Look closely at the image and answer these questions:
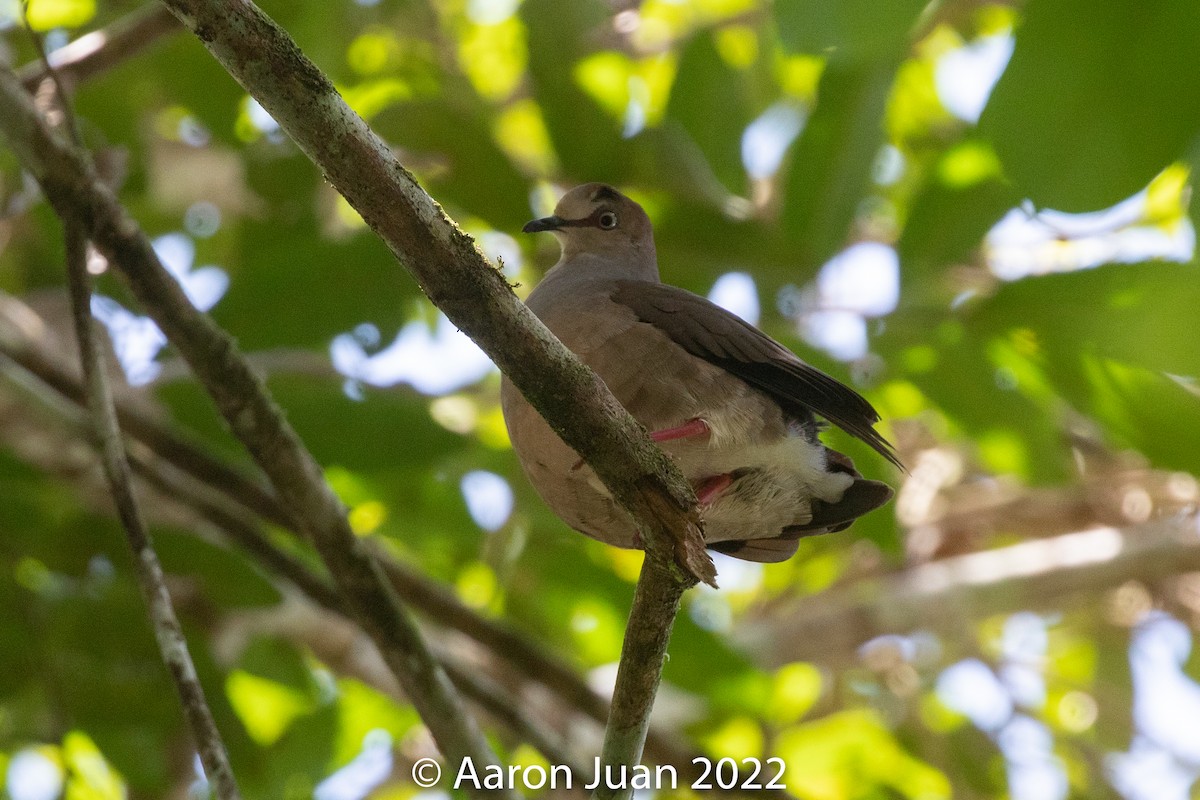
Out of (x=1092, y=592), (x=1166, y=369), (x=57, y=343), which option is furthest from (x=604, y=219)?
(x=1092, y=592)

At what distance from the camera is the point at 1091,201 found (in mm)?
2770

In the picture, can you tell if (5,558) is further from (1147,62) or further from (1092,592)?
(1092,592)

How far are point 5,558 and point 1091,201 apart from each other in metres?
4.05

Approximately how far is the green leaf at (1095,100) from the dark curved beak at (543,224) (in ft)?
6.81

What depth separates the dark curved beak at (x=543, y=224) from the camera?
14.9 feet

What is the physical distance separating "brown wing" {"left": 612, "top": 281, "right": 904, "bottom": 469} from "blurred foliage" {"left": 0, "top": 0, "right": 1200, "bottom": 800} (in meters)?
0.70

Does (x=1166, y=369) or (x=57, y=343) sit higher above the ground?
(x=57, y=343)

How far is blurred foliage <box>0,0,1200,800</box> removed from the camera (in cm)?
285

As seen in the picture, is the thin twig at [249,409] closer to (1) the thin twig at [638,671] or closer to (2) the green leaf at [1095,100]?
(1) the thin twig at [638,671]

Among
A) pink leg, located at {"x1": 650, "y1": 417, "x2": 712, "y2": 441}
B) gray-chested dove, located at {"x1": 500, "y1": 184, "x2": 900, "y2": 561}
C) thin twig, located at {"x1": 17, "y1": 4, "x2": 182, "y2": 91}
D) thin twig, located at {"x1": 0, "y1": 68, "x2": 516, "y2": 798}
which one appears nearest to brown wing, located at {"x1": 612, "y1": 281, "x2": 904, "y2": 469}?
gray-chested dove, located at {"x1": 500, "y1": 184, "x2": 900, "y2": 561}

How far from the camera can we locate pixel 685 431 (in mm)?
3291

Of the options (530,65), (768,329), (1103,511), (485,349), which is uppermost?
(1103,511)

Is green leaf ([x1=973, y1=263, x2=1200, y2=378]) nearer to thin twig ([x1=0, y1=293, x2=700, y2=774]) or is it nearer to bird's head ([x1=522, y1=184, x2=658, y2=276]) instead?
bird's head ([x1=522, y1=184, x2=658, y2=276])

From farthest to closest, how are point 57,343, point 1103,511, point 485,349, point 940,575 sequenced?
point 1103,511 → point 940,575 → point 57,343 → point 485,349
